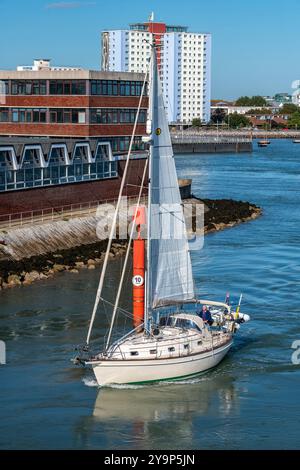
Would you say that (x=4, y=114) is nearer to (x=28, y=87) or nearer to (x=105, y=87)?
(x=28, y=87)

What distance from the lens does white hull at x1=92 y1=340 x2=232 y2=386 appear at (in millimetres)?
26000

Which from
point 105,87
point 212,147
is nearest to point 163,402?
point 105,87

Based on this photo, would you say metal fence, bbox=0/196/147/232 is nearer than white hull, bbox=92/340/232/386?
No

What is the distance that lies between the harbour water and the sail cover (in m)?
2.83

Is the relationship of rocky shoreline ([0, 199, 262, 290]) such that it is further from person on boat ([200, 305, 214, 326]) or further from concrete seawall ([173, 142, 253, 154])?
concrete seawall ([173, 142, 253, 154])

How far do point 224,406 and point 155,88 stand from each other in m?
9.24

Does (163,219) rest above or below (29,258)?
above

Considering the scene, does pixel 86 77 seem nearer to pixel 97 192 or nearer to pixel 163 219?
pixel 97 192

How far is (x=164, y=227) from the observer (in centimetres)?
2831

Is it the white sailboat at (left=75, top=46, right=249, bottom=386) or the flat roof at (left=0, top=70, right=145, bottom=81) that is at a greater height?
the flat roof at (left=0, top=70, right=145, bottom=81)

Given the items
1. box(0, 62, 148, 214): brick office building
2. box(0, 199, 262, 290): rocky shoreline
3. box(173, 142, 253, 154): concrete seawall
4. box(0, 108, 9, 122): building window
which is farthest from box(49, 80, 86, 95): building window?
box(173, 142, 253, 154): concrete seawall

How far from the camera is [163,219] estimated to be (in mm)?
28141
